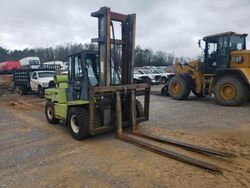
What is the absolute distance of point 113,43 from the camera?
7574mm

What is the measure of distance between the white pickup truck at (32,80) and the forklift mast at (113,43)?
10.8 m

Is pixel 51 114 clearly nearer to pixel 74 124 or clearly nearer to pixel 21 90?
pixel 74 124

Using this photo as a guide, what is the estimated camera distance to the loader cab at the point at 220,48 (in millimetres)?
13141

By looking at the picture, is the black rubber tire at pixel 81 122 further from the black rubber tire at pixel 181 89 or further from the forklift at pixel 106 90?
the black rubber tire at pixel 181 89

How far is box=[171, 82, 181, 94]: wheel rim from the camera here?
15046 mm

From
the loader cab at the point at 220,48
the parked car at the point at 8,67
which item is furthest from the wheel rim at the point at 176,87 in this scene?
the parked car at the point at 8,67

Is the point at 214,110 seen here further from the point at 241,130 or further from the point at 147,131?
the point at 147,131

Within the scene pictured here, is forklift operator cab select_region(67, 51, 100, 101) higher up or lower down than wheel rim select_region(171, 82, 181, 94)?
higher up

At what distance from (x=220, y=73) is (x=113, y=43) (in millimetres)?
7151

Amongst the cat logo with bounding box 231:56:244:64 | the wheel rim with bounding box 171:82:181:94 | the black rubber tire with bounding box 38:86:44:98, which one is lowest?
the black rubber tire with bounding box 38:86:44:98

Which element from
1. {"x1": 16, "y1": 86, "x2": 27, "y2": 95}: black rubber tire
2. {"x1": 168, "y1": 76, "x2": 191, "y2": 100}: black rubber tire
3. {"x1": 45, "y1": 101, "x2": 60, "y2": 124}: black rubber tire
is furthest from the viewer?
{"x1": 16, "y1": 86, "x2": 27, "y2": 95}: black rubber tire

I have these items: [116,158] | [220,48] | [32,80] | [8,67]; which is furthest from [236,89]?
[8,67]

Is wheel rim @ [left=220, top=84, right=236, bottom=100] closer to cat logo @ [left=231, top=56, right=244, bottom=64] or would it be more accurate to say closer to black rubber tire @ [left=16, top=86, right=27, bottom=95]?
cat logo @ [left=231, top=56, right=244, bottom=64]

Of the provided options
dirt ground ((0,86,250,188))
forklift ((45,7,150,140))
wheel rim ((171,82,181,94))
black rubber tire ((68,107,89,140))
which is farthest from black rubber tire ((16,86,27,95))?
black rubber tire ((68,107,89,140))
